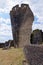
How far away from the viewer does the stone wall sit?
2950 millimetres

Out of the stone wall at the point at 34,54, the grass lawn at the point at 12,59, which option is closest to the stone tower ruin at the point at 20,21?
the grass lawn at the point at 12,59

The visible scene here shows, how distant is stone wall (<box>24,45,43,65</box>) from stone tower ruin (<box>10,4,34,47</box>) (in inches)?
958

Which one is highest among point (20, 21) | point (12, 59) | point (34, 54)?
point (20, 21)

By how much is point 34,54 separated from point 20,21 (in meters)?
25.3

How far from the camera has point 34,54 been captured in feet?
10.0

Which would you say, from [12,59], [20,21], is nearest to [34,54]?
[12,59]

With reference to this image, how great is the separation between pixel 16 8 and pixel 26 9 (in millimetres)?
1338

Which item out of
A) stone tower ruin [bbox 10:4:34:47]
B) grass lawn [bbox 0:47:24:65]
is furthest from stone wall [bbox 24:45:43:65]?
stone tower ruin [bbox 10:4:34:47]

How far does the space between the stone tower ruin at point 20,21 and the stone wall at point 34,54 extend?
24346 mm

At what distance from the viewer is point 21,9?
27.9 m

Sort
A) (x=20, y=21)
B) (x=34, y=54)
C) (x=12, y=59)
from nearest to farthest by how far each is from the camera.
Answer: (x=34, y=54) < (x=12, y=59) < (x=20, y=21)

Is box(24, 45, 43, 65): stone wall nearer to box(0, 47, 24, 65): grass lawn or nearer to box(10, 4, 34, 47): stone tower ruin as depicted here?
box(0, 47, 24, 65): grass lawn

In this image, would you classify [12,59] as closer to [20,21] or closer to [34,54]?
[34,54]

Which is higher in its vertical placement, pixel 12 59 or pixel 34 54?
pixel 34 54
